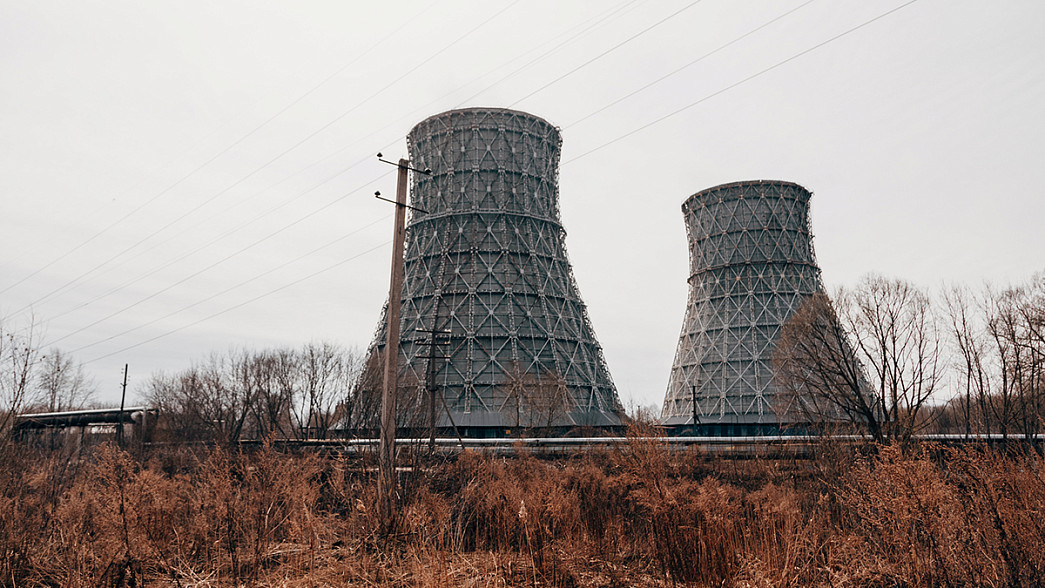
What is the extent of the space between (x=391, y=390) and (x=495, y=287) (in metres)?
29.9

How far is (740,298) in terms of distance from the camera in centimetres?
4694

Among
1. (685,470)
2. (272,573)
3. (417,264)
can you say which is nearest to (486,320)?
(417,264)

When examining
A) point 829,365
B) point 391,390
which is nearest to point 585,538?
point 391,390

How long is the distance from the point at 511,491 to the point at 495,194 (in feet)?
112

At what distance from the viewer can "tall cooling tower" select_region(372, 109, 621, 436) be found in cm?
3709

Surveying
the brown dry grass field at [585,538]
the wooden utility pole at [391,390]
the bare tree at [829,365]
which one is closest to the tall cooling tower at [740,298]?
the bare tree at [829,365]

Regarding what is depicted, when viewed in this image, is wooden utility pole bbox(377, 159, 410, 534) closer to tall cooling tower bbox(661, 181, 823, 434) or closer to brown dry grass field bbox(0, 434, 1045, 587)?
brown dry grass field bbox(0, 434, 1045, 587)

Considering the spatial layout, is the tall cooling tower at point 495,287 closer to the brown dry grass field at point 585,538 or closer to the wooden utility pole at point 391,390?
the wooden utility pole at point 391,390

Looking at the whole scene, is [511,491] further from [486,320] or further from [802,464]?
[486,320]

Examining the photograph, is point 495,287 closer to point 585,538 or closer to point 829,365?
point 829,365

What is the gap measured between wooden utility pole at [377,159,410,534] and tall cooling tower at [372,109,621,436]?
2317cm

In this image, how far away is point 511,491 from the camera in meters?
9.99

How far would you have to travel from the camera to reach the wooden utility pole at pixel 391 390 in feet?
29.0

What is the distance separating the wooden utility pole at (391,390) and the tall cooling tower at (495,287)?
76.0 feet
